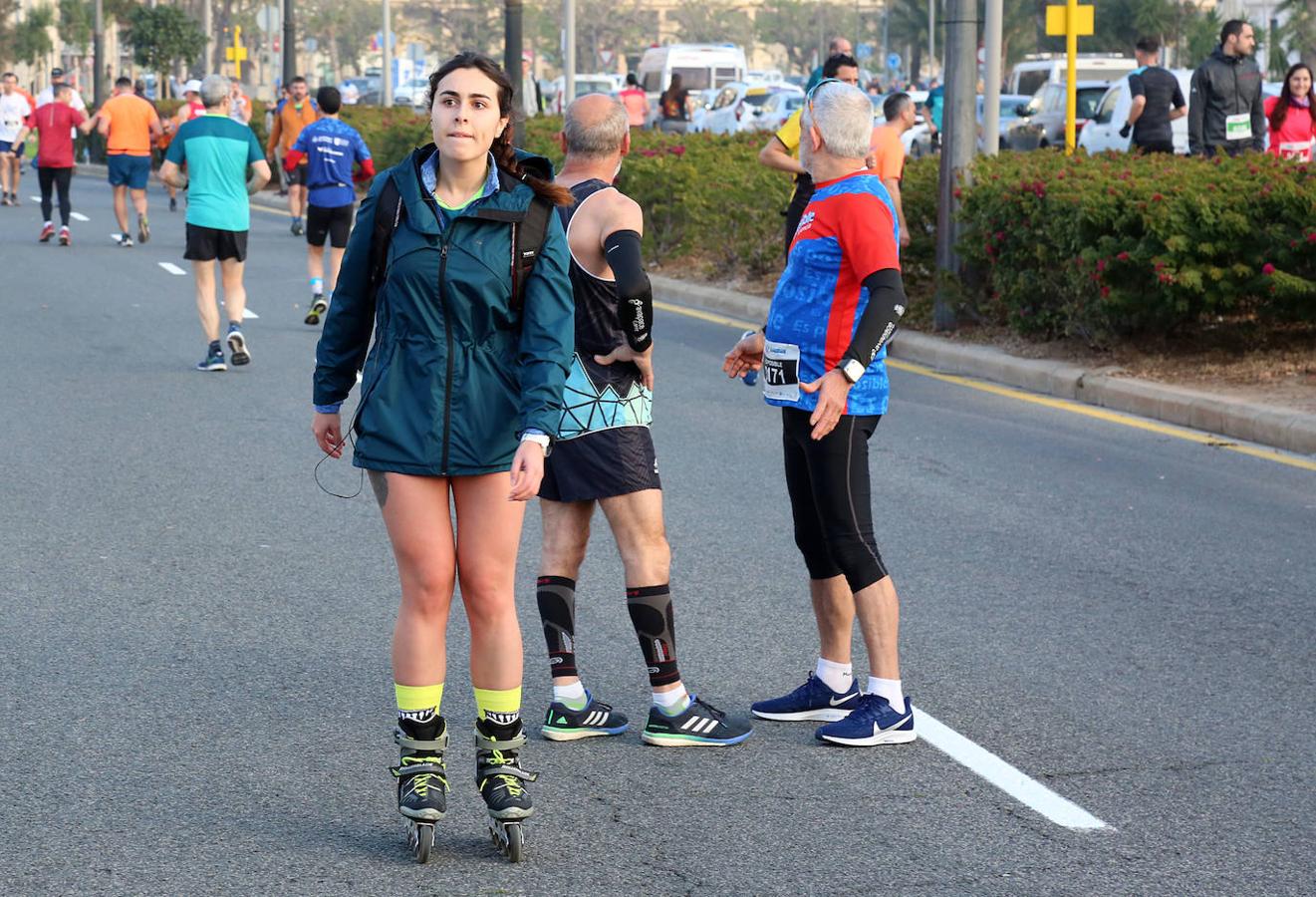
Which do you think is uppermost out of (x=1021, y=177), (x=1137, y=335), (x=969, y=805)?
(x=1021, y=177)

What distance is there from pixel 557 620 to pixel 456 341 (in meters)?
1.38

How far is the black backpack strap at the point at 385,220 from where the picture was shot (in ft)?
14.4

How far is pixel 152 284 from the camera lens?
18.4 metres

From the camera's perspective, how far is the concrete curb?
10406mm

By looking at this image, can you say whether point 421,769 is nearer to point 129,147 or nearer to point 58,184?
point 129,147

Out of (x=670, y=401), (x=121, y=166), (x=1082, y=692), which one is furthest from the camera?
(x=121, y=166)

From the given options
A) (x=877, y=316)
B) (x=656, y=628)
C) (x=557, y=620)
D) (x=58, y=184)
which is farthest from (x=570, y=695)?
(x=58, y=184)

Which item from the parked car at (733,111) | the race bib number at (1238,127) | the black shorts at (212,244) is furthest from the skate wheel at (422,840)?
the parked car at (733,111)

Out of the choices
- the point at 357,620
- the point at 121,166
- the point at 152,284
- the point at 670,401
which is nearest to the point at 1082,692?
the point at 357,620

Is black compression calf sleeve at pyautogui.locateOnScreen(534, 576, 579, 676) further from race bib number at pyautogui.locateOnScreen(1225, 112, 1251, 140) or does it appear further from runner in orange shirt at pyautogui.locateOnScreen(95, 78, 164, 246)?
runner in orange shirt at pyautogui.locateOnScreen(95, 78, 164, 246)

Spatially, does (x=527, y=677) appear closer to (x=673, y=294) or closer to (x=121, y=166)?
(x=673, y=294)

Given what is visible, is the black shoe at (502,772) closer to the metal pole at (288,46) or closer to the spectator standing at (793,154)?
the spectator standing at (793,154)

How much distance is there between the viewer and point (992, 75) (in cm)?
1487

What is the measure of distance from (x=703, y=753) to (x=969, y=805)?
2.61ft
